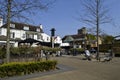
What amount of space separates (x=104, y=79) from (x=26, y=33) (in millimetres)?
53067

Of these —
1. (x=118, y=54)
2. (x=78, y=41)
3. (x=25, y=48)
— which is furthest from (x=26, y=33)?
(x=25, y=48)

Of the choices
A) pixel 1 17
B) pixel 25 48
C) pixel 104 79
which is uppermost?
pixel 1 17

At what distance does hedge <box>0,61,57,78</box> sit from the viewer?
1364cm

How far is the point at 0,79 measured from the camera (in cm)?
1297

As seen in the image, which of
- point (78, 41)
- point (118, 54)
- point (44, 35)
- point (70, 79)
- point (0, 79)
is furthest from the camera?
point (78, 41)

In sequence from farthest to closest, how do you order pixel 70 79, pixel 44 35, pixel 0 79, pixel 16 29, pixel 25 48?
pixel 44 35, pixel 16 29, pixel 25 48, pixel 70 79, pixel 0 79

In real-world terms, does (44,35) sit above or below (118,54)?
above

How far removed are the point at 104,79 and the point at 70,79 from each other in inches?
82.6

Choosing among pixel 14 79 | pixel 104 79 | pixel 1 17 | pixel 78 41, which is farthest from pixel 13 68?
pixel 78 41

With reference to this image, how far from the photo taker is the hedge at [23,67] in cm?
1364

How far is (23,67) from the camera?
1469 cm

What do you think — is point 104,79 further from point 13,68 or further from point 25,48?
point 25,48

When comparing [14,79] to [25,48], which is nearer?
[14,79]

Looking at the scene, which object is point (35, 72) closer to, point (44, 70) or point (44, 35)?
point (44, 70)
